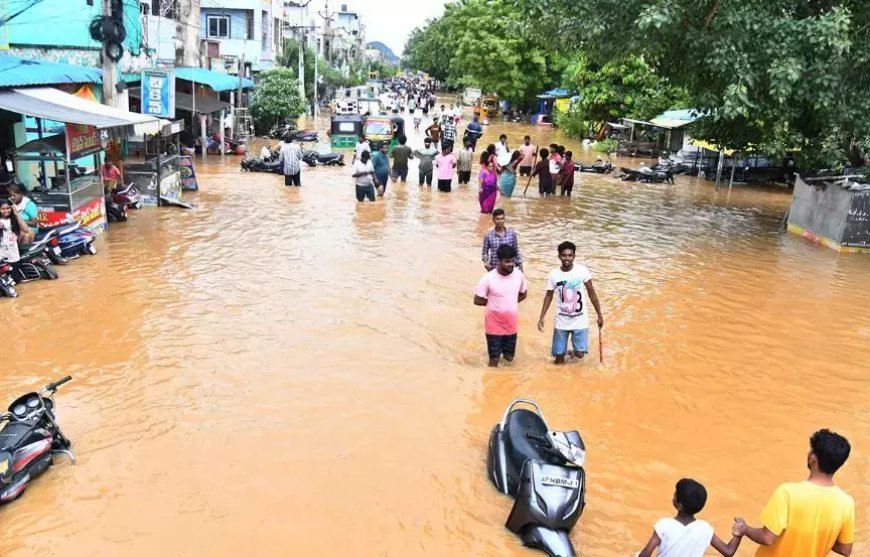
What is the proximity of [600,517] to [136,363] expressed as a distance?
4.98 meters

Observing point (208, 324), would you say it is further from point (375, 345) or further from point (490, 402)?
A: point (490, 402)

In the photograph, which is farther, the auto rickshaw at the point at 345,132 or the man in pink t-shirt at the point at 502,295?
the auto rickshaw at the point at 345,132

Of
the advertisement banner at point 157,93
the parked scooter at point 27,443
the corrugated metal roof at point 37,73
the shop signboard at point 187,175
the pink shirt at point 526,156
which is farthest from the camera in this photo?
the pink shirt at point 526,156

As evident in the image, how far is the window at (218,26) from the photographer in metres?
38.8

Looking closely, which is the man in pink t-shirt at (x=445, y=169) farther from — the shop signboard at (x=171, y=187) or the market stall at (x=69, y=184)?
the market stall at (x=69, y=184)

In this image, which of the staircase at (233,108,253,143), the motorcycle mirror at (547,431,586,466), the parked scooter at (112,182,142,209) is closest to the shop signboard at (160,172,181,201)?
the parked scooter at (112,182,142,209)

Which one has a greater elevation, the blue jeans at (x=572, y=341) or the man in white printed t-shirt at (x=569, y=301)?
the man in white printed t-shirt at (x=569, y=301)

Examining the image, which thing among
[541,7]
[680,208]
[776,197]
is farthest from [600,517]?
[776,197]

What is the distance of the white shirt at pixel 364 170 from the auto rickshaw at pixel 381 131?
9.71m

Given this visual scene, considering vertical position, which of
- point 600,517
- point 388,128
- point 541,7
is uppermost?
point 541,7

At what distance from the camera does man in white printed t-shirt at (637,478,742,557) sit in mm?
4007

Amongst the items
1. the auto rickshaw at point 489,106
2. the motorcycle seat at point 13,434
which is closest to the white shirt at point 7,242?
the motorcycle seat at point 13,434

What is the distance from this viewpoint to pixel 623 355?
870 centimetres

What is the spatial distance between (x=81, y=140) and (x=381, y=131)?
15.5 m
